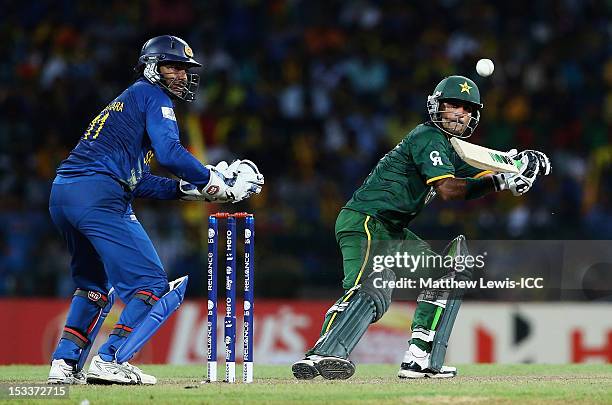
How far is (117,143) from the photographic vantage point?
816 cm

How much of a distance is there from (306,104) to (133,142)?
8.84 meters

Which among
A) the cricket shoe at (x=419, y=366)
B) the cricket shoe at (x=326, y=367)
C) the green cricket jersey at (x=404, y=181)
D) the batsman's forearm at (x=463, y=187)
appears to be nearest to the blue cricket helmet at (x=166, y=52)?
the green cricket jersey at (x=404, y=181)

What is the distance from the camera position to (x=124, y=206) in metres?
8.20

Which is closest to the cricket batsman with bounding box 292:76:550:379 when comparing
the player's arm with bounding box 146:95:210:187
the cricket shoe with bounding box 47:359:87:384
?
the player's arm with bounding box 146:95:210:187

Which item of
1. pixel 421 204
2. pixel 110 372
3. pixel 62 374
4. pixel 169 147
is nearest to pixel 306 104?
pixel 421 204

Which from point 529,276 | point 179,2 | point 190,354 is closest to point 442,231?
point 529,276

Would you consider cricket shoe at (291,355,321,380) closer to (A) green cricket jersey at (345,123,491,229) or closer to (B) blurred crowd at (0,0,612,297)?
(A) green cricket jersey at (345,123,491,229)

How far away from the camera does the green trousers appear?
28.4 feet

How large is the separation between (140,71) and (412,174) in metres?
2.04

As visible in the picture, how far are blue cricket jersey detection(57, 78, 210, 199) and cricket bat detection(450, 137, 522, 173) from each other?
5.80 feet

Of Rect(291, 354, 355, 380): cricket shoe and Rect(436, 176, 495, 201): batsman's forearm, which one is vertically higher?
Rect(436, 176, 495, 201): batsman's forearm

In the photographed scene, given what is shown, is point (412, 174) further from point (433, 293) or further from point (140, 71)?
point (140, 71)

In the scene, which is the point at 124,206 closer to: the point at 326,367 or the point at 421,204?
the point at 326,367

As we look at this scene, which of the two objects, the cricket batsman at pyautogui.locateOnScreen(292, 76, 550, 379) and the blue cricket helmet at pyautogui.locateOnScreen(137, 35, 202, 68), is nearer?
the blue cricket helmet at pyautogui.locateOnScreen(137, 35, 202, 68)
